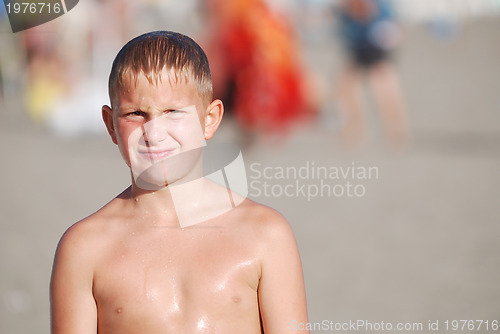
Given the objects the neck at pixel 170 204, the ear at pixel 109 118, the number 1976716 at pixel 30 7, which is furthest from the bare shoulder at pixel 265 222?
the number 1976716 at pixel 30 7

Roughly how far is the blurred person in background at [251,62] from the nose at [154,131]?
5.26 metres

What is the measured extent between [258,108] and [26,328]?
13.8ft

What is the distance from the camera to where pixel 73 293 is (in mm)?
1360

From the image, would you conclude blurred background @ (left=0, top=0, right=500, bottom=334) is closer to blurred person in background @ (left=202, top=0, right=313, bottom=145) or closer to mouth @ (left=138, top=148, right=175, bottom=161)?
blurred person in background @ (left=202, top=0, right=313, bottom=145)

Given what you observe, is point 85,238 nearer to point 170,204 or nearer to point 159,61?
point 170,204

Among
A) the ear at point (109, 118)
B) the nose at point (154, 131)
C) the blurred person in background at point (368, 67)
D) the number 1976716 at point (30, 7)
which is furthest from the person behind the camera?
the blurred person in background at point (368, 67)

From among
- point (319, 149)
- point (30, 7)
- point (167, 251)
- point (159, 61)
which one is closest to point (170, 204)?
point (167, 251)

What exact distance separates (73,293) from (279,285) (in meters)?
0.43

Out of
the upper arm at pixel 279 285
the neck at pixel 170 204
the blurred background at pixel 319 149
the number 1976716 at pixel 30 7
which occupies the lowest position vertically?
the blurred background at pixel 319 149

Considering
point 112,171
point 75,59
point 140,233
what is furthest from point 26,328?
point 75,59

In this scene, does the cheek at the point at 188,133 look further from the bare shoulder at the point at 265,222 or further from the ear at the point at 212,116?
the bare shoulder at the point at 265,222

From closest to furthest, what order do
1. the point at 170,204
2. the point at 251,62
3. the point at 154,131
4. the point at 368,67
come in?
the point at 154,131, the point at 170,204, the point at 251,62, the point at 368,67

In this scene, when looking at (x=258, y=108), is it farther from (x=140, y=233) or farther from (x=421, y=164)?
(x=140, y=233)

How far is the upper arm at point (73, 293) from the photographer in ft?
4.46
